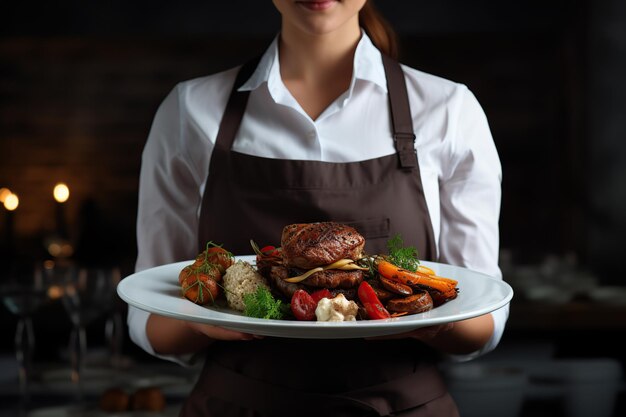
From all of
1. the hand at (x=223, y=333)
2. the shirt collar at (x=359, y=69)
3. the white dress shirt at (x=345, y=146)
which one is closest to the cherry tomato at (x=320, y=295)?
the hand at (x=223, y=333)

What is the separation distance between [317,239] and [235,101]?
1.53 ft

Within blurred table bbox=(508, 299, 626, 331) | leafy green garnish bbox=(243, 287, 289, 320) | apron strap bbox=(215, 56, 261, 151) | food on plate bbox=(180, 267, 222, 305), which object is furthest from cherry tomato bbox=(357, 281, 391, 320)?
blurred table bbox=(508, 299, 626, 331)

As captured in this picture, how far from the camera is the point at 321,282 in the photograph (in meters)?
1.19

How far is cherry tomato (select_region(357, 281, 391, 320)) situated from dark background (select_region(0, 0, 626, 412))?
2465 mm

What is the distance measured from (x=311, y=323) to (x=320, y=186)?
48 cm

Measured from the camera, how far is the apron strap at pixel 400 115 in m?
Answer: 1.49

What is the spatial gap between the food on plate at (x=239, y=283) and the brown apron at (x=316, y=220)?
22 cm

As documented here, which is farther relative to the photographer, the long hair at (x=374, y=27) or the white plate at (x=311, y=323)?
the long hair at (x=374, y=27)

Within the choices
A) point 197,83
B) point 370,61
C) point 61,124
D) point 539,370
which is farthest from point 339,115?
point 61,124

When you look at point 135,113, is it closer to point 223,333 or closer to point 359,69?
point 359,69

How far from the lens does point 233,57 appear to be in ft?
12.8

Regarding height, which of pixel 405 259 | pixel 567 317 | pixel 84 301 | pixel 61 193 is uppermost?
pixel 405 259

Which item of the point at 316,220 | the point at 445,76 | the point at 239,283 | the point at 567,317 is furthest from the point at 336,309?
the point at 445,76

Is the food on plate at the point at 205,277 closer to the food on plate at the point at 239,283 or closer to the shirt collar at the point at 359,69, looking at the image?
the food on plate at the point at 239,283
